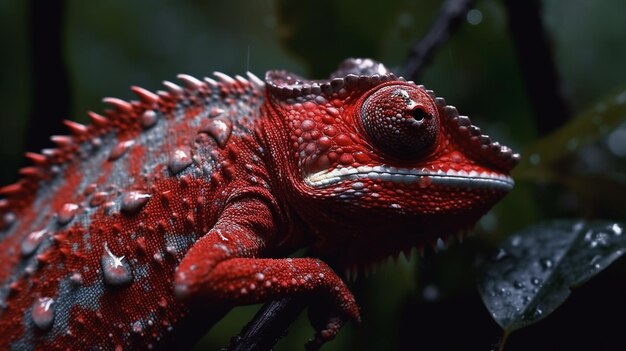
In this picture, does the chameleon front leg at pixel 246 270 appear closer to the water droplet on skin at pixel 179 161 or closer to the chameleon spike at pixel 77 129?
the water droplet on skin at pixel 179 161

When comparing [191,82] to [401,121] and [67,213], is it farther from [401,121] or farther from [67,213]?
[401,121]

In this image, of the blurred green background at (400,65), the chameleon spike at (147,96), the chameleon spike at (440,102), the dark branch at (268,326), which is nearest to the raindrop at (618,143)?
the blurred green background at (400,65)

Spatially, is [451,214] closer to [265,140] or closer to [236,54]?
[265,140]

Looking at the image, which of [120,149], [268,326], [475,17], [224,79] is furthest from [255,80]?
[475,17]

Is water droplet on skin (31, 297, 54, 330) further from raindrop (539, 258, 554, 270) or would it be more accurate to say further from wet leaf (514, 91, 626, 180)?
wet leaf (514, 91, 626, 180)

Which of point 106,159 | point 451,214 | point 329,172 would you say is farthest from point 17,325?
point 451,214

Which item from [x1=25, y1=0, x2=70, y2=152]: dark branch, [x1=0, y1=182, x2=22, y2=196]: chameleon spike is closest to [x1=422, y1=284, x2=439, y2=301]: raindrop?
[x1=0, y1=182, x2=22, y2=196]: chameleon spike
